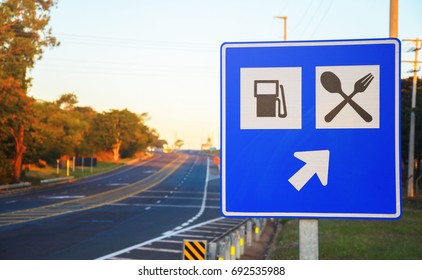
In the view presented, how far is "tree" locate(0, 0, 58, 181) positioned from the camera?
5503 centimetres

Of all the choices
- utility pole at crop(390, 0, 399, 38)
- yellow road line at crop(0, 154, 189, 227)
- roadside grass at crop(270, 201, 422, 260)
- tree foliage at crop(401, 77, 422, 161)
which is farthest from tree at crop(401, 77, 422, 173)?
utility pole at crop(390, 0, 399, 38)

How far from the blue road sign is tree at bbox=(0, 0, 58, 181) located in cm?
5470

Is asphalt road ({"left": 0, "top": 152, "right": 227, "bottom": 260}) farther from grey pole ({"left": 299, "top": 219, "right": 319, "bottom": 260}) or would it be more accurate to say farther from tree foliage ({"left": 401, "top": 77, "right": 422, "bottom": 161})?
tree foliage ({"left": 401, "top": 77, "right": 422, "bottom": 161})

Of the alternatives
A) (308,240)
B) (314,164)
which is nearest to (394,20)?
(314,164)

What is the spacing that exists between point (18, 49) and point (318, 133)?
56.6 metres

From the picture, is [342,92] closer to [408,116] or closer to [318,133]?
[318,133]

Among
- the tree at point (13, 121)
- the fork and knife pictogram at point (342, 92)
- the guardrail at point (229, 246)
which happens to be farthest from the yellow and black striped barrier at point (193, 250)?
the tree at point (13, 121)

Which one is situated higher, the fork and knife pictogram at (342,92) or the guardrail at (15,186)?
the fork and knife pictogram at (342,92)

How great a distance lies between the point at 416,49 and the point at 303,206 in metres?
51.6

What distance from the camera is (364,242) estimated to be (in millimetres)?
20891

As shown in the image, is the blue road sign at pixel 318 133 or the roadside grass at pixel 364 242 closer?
the blue road sign at pixel 318 133

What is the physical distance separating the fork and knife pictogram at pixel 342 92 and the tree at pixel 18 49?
54881 millimetres

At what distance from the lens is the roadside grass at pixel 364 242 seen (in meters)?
17.7

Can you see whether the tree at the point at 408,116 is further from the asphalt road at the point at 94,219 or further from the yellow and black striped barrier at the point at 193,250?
the yellow and black striped barrier at the point at 193,250
